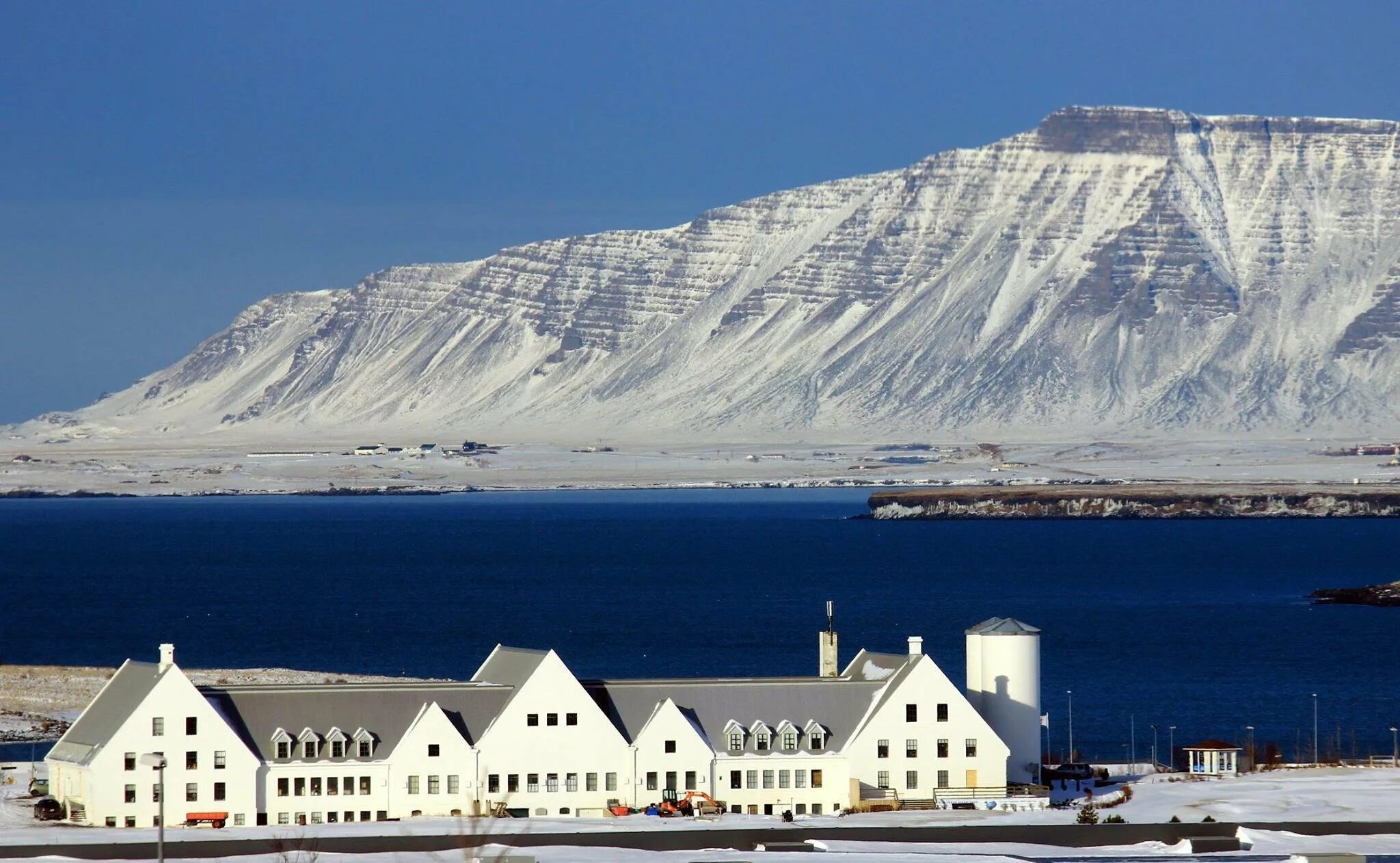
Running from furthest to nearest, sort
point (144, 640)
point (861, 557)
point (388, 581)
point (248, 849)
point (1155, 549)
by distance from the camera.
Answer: point (1155, 549), point (861, 557), point (388, 581), point (144, 640), point (248, 849)

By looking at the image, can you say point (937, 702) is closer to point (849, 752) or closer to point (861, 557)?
point (849, 752)

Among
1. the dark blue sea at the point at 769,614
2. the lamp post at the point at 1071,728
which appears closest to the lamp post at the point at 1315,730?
the dark blue sea at the point at 769,614

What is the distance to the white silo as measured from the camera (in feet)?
209

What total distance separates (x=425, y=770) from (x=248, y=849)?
30.3 feet

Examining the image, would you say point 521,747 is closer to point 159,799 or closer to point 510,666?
point 510,666

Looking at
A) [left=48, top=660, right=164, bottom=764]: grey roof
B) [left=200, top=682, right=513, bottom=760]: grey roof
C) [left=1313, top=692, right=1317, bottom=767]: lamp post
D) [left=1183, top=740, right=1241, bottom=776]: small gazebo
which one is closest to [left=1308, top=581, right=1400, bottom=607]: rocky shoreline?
[left=1313, top=692, right=1317, bottom=767]: lamp post

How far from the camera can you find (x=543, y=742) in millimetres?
59906

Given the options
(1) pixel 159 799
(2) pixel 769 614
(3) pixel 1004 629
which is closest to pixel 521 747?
(1) pixel 159 799

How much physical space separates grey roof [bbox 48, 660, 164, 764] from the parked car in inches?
37.1

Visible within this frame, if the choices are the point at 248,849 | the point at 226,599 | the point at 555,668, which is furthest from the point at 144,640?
the point at 248,849

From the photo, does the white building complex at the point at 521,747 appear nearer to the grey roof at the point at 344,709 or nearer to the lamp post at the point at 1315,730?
the grey roof at the point at 344,709

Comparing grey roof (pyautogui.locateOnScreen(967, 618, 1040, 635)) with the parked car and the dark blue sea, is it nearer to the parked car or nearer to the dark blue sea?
the dark blue sea

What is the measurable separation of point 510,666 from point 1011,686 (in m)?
11.4

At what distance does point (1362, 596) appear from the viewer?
140 meters
